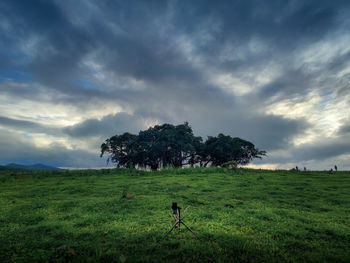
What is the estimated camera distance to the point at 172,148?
54.8 meters

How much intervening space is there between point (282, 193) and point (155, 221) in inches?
530

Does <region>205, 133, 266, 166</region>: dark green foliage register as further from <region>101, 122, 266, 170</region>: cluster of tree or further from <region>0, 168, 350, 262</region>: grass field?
<region>0, 168, 350, 262</region>: grass field

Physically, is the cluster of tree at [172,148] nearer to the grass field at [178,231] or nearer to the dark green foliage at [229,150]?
the dark green foliage at [229,150]

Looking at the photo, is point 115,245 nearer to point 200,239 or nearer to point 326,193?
point 200,239

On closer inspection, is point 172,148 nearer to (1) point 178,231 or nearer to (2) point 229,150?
(2) point 229,150

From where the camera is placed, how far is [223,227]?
33.2 ft

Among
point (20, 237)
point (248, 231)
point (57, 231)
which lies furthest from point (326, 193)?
point (20, 237)

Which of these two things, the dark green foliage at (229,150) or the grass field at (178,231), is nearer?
the grass field at (178,231)

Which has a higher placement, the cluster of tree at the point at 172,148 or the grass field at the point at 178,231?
the cluster of tree at the point at 172,148

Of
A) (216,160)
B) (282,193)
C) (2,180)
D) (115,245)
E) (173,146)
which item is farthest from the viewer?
(216,160)

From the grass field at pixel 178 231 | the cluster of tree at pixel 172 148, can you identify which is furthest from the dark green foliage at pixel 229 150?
the grass field at pixel 178 231

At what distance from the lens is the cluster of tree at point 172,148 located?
5394cm

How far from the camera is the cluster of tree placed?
5394 cm

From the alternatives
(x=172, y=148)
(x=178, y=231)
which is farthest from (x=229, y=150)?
(x=178, y=231)
